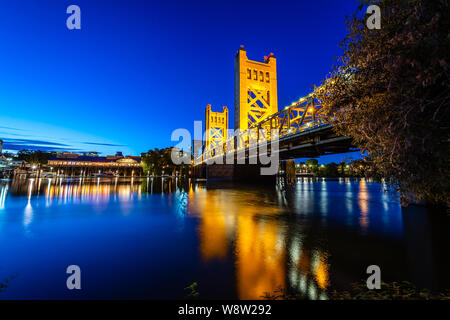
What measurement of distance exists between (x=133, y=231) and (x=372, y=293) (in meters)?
7.60

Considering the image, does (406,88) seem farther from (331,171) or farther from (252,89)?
(331,171)

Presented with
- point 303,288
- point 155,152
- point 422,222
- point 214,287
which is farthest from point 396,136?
point 155,152

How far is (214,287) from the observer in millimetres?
4031

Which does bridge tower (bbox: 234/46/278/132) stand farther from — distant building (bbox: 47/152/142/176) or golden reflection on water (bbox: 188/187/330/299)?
distant building (bbox: 47/152/142/176)

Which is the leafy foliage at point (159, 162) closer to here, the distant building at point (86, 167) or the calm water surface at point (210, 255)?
the distant building at point (86, 167)

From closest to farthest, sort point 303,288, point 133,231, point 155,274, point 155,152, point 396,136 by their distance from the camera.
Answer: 1. point 396,136
2. point 303,288
3. point 155,274
4. point 133,231
5. point 155,152

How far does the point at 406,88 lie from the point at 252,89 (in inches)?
1572

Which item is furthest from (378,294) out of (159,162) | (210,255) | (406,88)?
(159,162)

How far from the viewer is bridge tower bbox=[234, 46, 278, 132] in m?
37.2

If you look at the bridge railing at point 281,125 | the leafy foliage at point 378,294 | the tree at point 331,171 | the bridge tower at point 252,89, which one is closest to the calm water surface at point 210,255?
the leafy foliage at point 378,294

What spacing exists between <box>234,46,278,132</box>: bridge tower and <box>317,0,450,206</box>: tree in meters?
32.3

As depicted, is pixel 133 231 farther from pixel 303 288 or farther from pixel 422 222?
pixel 422 222

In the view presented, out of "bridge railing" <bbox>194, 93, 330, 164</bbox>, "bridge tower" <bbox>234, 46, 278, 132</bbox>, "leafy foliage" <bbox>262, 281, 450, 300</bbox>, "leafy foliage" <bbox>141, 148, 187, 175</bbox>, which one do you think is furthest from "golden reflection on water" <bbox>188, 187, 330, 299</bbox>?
"leafy foliage" <bbox>141, 148, 187, 175</bbox>

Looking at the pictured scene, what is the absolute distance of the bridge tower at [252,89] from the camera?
37.2 metres
